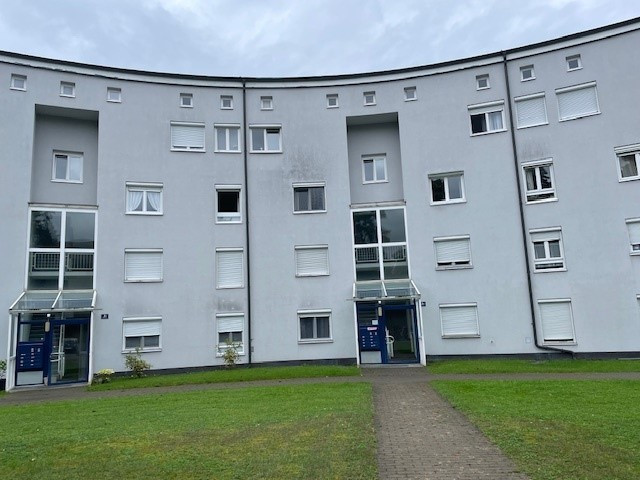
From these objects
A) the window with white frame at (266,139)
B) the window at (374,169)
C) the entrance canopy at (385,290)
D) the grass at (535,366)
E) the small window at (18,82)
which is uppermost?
the small window at (18,82)

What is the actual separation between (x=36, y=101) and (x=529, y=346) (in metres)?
21.4

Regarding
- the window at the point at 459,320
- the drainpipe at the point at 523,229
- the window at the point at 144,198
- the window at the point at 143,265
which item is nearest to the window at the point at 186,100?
the window at the point at 144,198

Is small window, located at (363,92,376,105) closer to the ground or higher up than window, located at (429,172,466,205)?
higher up

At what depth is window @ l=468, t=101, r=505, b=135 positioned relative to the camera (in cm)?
2017

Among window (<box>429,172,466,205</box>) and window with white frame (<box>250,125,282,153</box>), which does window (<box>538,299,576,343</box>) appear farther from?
window with white frame (<box>250,125,282,153</box>)

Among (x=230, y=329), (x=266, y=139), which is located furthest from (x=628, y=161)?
(x=230, y=329)

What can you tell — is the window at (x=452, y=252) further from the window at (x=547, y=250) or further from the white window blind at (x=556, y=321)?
the white window blind at (x=556, y=321)

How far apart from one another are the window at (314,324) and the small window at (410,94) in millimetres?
9922

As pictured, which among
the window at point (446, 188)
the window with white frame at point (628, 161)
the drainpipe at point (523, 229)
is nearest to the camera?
the window with white frame at point (628, 161)

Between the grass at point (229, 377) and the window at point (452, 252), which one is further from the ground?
the window at point (452, 252)

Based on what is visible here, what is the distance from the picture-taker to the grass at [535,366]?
50.3ft

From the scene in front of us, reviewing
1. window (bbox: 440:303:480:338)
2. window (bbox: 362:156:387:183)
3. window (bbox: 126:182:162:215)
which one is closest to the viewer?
window (bbox: 440:303:480:338)

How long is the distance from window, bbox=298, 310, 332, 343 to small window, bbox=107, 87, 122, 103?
11.6 meters

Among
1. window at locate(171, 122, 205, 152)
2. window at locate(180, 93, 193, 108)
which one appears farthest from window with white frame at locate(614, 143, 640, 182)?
window at locate(180, 93, 193, 108)
